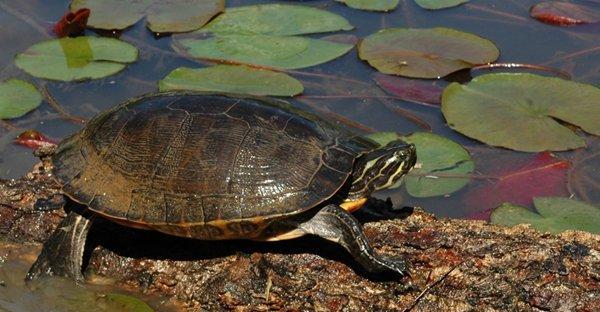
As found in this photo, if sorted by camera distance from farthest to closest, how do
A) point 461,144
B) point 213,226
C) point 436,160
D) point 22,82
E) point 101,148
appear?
→ point 22,82 → point 461,144 → point 436,160 → point 101,148 → point 213,226

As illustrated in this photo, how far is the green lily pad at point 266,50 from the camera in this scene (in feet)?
25.3

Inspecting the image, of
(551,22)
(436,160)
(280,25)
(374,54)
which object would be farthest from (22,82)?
(551,22)

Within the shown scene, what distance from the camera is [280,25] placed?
26.9 ft

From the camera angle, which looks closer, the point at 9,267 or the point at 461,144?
the point at 9,267

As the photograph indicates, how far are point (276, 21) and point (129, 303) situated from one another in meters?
4.44

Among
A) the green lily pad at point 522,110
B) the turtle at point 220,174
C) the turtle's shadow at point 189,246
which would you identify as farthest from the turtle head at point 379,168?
the green lily pad at point 522,110

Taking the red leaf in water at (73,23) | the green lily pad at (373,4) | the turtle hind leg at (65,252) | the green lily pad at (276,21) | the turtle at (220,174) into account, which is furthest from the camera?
the green lily pad at (373,4)

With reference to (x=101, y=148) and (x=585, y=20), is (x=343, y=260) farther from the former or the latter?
(x=585, y=20)

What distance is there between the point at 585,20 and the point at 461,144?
2.44 m

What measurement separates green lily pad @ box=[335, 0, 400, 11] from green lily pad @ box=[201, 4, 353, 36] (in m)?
0.36

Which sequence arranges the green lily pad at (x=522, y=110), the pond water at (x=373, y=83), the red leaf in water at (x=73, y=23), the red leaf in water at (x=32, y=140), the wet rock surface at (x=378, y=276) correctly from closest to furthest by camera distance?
the wet rock surface at (x=378, y=276)
the pond water at (x=373, y=83)
the green lily pad at (x=522, y=110)
the red leaf in water at (x=32, y=140)
the red leaf in water at (x=73, y=23)

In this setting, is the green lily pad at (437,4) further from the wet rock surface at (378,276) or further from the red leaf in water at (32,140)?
the wet rock surface at (378,276)

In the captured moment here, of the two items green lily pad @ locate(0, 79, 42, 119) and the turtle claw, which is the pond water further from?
the turtle claw

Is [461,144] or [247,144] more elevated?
[247,144]
